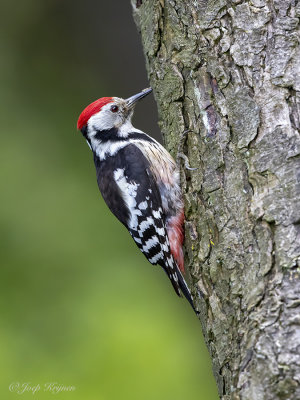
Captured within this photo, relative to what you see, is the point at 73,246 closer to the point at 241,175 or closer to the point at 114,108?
the point at 114,108

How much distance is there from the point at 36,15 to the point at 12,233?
219cm

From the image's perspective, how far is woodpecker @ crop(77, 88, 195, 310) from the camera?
336 cm

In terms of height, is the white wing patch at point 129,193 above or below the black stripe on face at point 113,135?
below

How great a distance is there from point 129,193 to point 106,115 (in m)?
0.64

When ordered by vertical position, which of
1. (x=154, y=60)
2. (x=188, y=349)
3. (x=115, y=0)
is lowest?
(x=188, y=349)

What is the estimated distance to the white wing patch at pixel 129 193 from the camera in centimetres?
359

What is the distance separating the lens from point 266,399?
2145 mm

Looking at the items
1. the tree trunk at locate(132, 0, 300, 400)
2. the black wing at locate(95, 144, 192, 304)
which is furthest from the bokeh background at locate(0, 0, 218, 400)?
the tree trunk at locate(132, 0, 300, 400)

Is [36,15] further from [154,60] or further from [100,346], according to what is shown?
[100,346]

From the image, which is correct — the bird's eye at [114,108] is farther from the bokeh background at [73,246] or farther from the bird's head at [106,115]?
the bokeh background at [73,246]

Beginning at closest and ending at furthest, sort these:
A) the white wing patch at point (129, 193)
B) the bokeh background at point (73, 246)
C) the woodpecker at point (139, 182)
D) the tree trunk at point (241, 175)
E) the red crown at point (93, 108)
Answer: the tree trunk at point (241, 175)
the woodpecker at point (139, 182)
the white wing patch at point (129, 193)
the red crown at point (93, 108)
the bokeh background at point (73, 246)

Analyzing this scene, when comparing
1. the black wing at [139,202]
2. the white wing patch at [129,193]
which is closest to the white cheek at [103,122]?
the black wing at [139,202]

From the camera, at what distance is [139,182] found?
11.8 ft

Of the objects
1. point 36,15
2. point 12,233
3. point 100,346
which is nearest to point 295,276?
point 100,346
